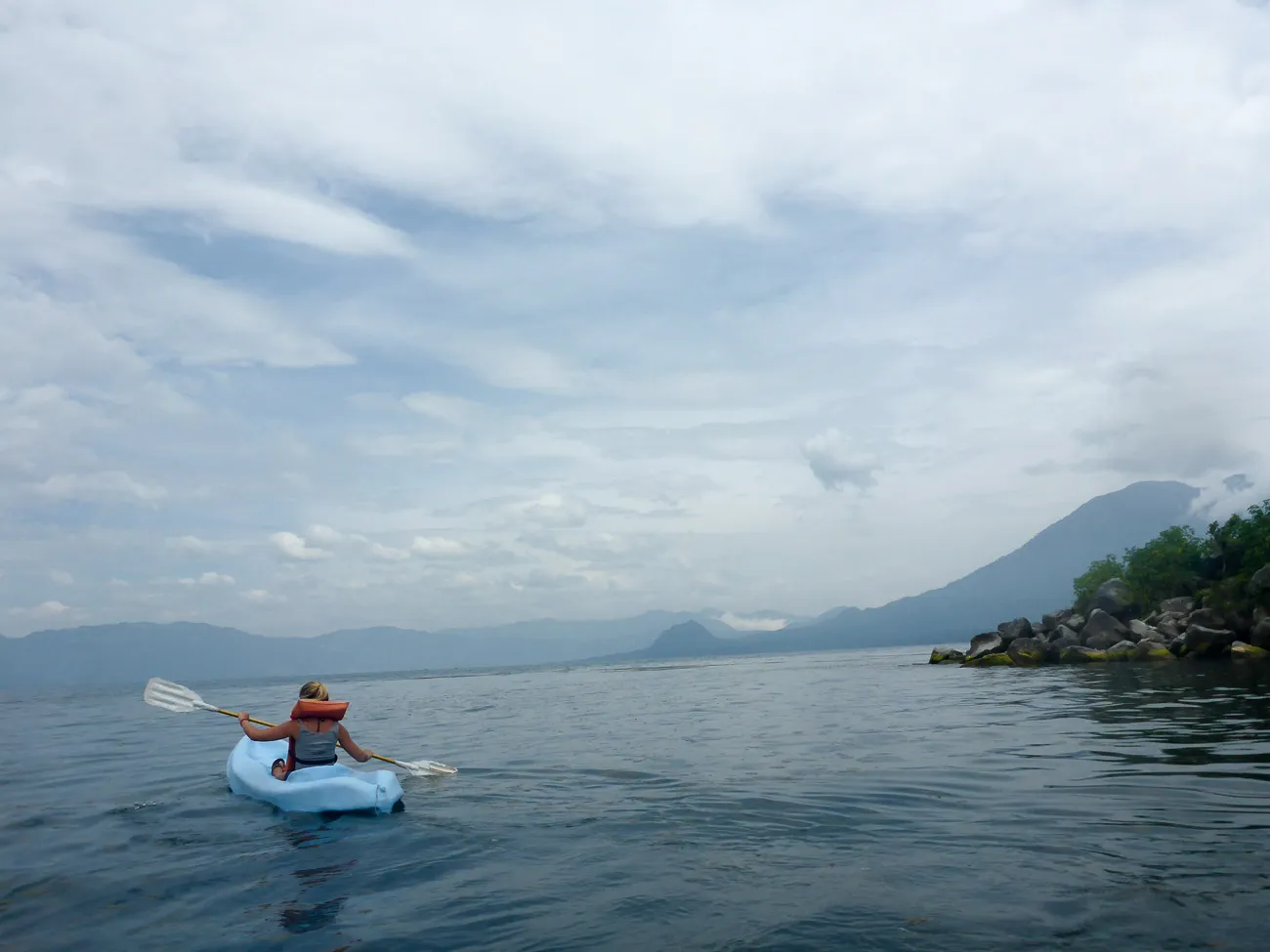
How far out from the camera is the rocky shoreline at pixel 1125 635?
3956cm

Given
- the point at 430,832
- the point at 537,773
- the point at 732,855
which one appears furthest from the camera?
the point at 537,773

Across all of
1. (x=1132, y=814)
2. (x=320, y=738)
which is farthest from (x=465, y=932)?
(x=1132, y=814)

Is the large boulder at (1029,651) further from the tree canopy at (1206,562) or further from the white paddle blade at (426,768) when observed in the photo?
the white paddle blade at (426,768)

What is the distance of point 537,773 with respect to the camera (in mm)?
16922

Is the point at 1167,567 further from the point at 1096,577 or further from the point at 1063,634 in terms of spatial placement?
the point at 1096,577

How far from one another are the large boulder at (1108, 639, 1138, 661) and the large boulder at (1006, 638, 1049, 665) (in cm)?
628

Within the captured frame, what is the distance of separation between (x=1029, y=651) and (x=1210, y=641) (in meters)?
12.2

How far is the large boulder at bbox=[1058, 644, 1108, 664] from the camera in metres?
44.2

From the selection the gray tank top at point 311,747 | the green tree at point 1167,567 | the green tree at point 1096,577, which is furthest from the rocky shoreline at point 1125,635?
the gray tank top at point 311,747

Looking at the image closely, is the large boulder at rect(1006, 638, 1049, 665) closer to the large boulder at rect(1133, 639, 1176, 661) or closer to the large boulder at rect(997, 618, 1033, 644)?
the large boulder at rect(997, 618, 1033, 644)

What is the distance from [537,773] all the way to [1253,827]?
1245 centimetres

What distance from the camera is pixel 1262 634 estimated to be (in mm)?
37281

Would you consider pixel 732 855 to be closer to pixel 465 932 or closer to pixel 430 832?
pixel 465 932

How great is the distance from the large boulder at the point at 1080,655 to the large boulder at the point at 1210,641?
4.62m
